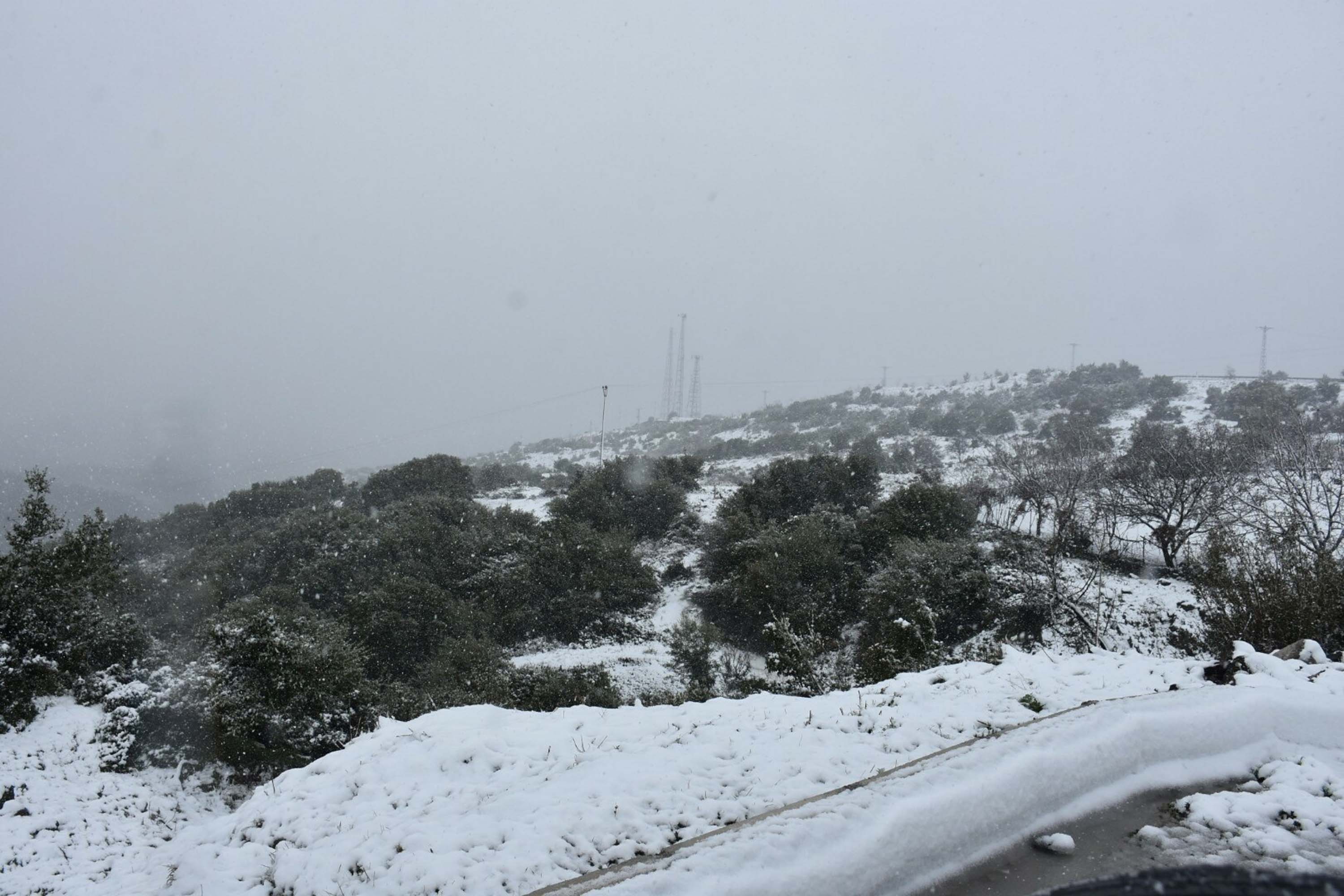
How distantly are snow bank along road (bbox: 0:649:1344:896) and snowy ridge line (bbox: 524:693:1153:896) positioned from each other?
7 cm

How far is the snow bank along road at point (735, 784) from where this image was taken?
11.6 feet

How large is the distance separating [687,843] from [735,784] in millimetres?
1066

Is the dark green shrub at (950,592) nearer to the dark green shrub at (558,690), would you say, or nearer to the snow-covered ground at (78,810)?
the dark green shrub at (558,690)

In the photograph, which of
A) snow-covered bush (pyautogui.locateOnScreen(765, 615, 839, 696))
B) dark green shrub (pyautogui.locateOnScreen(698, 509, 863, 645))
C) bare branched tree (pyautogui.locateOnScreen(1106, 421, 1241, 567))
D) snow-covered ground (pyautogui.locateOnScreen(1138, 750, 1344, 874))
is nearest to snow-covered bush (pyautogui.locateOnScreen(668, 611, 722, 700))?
snow-covered bush (pyautogui.locateOnScreen(765, 615, 839, 696))

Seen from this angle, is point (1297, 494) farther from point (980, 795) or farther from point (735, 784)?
point (735, 784)

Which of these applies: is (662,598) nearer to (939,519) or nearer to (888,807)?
(939,519)

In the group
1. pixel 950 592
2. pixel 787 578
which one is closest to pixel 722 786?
pixel 950 592

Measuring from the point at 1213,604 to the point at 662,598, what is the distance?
1238 cm

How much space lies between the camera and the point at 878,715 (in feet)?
18.9

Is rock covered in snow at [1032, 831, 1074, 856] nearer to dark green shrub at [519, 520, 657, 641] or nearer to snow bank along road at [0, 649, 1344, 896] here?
snow bank along road at [0, 649, 1344, 896]

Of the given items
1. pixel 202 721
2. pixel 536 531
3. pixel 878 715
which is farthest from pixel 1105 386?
pixel 202 721

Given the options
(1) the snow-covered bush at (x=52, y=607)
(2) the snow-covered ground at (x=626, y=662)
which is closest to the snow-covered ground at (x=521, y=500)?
(2) the snow-covered ground at (x=626, y=662)

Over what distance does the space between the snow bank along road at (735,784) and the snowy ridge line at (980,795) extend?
0.5 inches

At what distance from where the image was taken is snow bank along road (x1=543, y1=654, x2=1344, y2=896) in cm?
325
